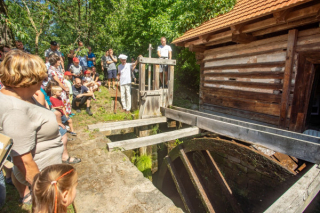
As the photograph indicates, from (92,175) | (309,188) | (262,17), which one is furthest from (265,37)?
(92,175)

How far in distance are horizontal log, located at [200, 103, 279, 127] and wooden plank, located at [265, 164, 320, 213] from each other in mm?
2434

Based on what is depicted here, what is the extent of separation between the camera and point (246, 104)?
4.95 meters

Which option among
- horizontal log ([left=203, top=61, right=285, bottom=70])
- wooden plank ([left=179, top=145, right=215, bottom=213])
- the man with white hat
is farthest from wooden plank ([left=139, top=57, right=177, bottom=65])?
A: wooden plank ([left=179, top=145, right=215, bottom=213])

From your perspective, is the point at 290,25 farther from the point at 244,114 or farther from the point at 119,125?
the point at 119,125

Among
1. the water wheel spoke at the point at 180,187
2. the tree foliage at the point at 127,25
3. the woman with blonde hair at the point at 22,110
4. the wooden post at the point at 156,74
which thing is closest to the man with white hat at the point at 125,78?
the wooden post at the point at 156,74

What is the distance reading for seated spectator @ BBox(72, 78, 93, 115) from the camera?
5.95 m

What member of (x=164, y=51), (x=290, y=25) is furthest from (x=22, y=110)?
(x=164, y=51)

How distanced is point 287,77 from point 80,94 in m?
5.90

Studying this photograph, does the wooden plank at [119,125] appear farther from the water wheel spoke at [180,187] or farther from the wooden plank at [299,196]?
the wooden plank at [299,196]

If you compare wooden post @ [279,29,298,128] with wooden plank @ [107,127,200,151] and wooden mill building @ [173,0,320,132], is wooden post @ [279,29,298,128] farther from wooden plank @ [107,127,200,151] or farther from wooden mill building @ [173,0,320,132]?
wooden plank @ [107,127,200,151]

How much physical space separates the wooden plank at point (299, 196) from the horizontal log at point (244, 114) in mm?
2434

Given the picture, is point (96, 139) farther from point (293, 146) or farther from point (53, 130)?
point (293, 146)

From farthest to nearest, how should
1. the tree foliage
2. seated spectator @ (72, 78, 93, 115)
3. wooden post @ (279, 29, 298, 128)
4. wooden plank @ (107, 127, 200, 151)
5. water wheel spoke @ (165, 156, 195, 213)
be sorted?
the tree foliage, seated spectator @ (72, 78, 93, 115), water wheel spoke @ (165, 156, 195, 213), wooden post @ (279, 29, 298, 128), wooden plank @ (107, 127, 200, 151)

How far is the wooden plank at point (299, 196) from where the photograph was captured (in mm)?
1616
